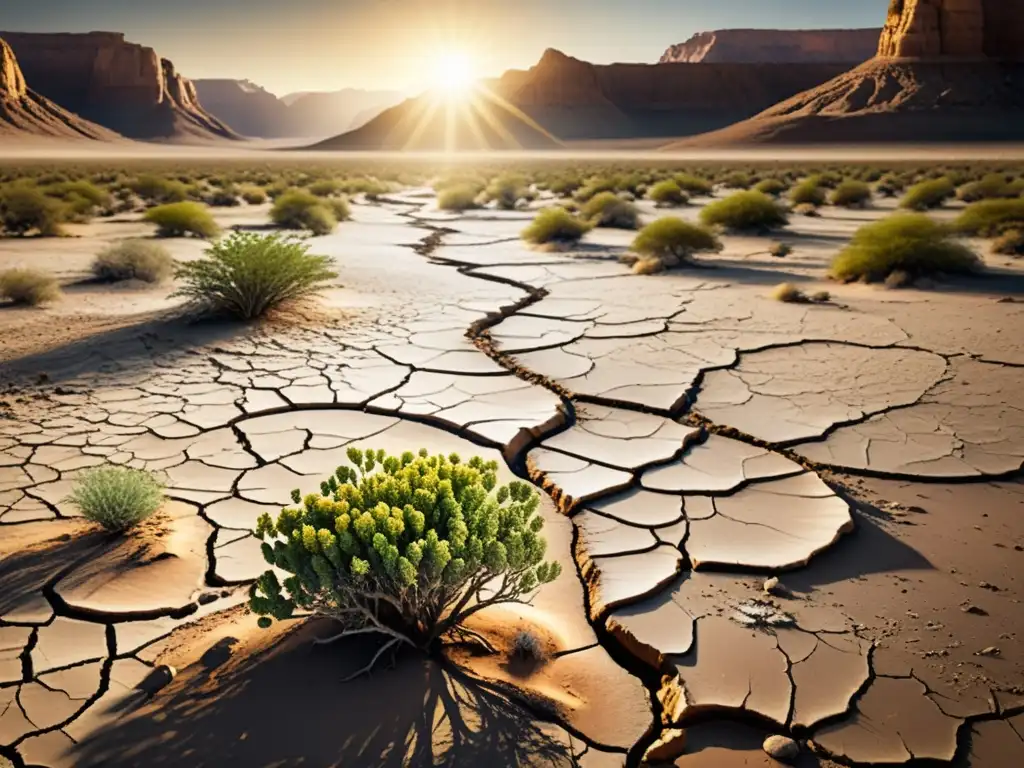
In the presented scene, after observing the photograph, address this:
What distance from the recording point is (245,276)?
23.1ft

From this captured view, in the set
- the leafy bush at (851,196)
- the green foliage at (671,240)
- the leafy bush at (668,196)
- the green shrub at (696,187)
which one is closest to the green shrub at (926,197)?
the leafy bush at (851,196)

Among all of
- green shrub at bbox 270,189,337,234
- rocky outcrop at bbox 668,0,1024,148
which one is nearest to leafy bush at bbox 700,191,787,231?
green shrub at bbox 270,189,337,234

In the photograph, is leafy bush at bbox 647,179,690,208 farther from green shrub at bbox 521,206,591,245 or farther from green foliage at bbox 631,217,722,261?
green foliage at bbox 631,217,722,261

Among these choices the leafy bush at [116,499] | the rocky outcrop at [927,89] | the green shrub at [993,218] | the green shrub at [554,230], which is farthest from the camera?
the rocky outcrop at [927,89]

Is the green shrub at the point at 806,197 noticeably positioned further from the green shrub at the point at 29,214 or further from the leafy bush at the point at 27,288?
the leafy bush at the point at 27,288

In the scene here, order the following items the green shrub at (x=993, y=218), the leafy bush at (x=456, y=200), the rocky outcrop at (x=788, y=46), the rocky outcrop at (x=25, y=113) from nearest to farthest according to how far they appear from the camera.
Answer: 1. the green shrub at (x=993, y=218)
2. the leafy bush at (x=456, y=200)
3. the rocky outcrop at (x=25, y=113)
4. the rocky outcrop at (x=788, y=46)

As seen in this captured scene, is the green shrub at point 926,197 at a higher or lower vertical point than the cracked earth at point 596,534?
lower

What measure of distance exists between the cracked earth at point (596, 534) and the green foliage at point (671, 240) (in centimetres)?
357

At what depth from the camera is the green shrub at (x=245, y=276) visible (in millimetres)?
7008

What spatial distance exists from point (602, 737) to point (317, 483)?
84.7 inches

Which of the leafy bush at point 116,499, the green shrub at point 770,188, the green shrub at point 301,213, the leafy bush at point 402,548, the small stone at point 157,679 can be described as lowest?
the green shrub at point 770,188

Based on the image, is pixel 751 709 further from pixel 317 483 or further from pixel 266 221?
pixel 266 221

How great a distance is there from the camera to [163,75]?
11931 centimetres

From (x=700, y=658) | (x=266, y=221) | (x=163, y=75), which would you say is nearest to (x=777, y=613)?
(x=700, y=658)
